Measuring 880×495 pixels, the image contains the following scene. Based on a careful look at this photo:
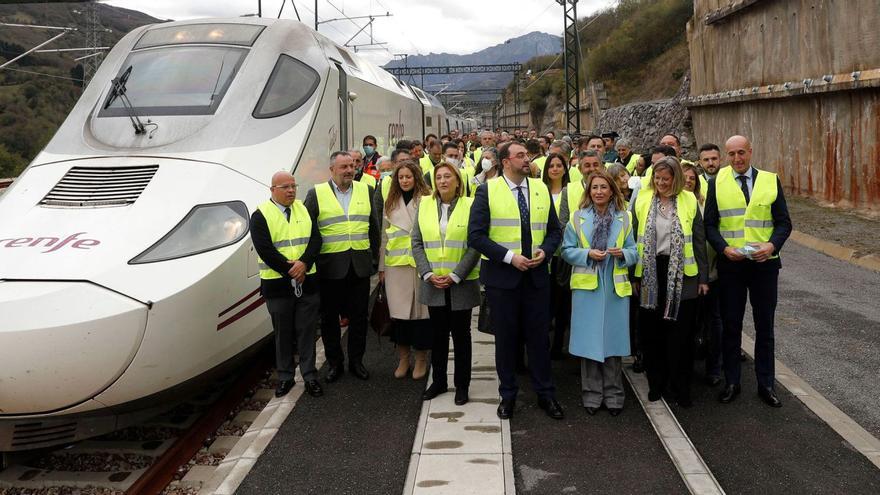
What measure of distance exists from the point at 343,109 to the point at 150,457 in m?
4.52

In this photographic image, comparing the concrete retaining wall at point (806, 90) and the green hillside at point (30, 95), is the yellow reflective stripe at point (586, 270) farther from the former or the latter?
the green hillside at point (30, 95)

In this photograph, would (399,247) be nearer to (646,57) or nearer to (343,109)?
(343,109)

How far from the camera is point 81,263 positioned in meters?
4.84

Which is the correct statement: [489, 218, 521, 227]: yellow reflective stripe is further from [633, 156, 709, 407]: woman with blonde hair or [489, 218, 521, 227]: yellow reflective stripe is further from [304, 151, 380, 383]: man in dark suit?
[304, 151, 380, 383]: man in dark suit

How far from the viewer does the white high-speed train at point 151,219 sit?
4609 millimetres

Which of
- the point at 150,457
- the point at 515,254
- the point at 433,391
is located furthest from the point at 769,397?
the point at 150,457

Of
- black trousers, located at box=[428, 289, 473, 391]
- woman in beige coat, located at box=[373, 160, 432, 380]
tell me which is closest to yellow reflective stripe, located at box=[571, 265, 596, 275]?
black trousers, located at box=[428, 289, 473, 391]

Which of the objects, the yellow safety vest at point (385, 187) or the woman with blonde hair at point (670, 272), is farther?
the yellow safety vest at point (385, 187)

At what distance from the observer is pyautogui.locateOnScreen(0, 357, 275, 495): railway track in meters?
5.16

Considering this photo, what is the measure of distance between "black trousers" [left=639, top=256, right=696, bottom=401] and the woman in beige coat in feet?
5.74

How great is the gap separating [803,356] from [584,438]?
3.04m

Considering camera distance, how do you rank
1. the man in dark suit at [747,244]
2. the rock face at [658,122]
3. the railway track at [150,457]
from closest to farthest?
the railway track at [150,457], the man in dark suit at [747,244], the rock face at [658,122]

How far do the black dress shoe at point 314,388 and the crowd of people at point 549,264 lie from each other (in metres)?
0.02

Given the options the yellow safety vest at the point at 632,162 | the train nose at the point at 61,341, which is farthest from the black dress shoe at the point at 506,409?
the yellow safety vest at the point at 632,162
